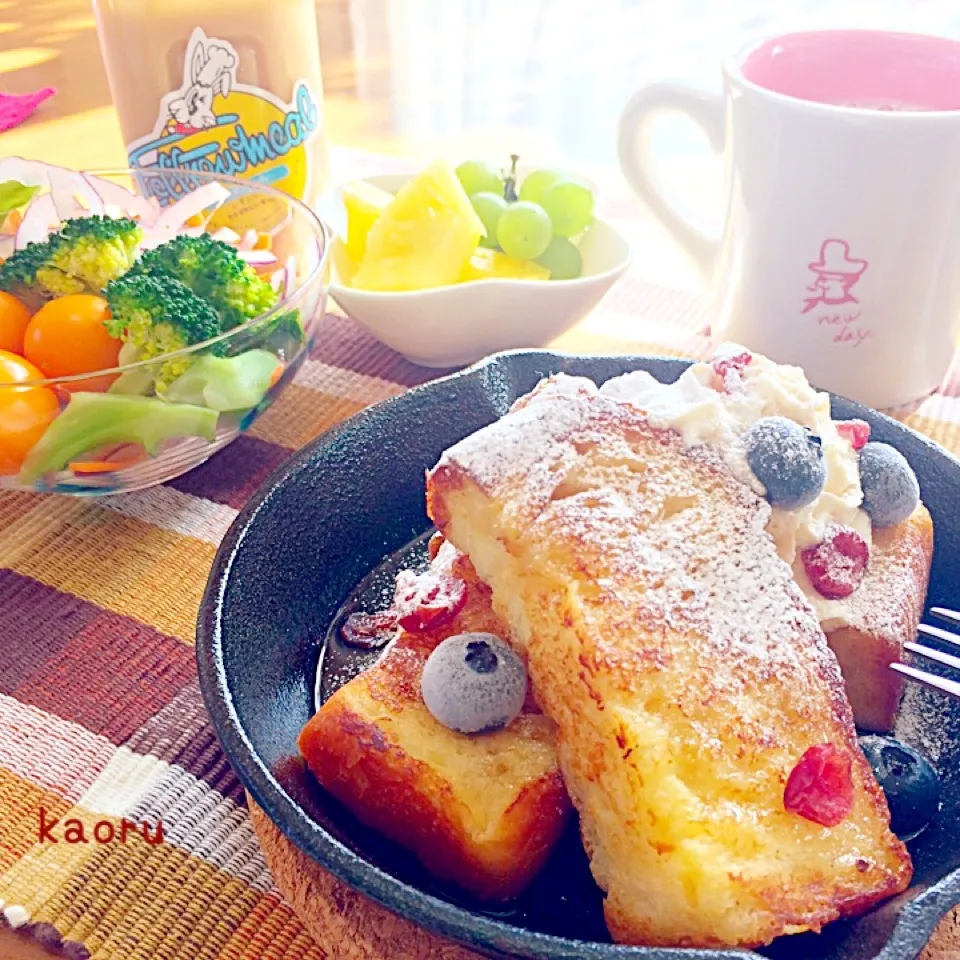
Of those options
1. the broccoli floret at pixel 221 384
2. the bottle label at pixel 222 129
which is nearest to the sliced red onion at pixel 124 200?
the bottle label at pixel 222 129

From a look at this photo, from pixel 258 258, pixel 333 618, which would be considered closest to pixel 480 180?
pixel 258 258

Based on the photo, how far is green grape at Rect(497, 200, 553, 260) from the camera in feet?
5.21

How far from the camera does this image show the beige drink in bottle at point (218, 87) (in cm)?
153

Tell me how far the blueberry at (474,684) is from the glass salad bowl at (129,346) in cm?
53

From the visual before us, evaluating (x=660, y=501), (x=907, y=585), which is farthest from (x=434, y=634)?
(x=907, y=585)

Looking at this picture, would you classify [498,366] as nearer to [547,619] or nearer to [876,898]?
[547,619]

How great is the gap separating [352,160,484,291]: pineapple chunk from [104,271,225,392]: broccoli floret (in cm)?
36

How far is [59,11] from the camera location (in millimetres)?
3176

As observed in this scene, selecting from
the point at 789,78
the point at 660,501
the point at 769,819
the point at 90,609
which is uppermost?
the point at 789,78

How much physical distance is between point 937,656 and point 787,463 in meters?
0.24

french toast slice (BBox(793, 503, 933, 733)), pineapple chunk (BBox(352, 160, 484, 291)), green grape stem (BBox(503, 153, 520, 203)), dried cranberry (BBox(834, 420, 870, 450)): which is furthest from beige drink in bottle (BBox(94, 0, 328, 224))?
french toast slice (BBox(793, 503, 933, 733))

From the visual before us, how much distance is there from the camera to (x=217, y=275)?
136 centimetres

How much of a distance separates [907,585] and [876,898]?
1.19 feet

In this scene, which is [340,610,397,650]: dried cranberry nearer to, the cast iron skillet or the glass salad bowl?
the cast iron skillet
